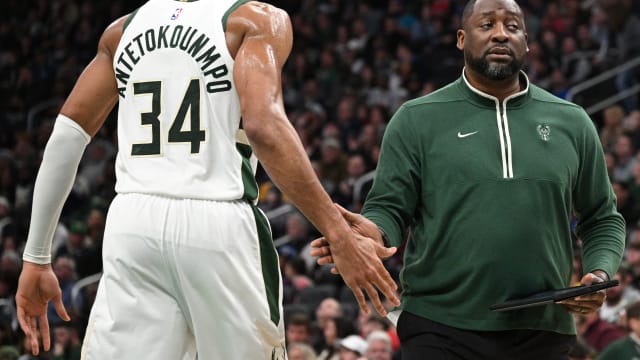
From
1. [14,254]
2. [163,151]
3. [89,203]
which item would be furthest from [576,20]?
[163,151]

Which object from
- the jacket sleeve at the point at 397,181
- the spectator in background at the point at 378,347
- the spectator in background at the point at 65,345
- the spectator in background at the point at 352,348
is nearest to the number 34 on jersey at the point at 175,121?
the jacket sleeve at the point at 397,181

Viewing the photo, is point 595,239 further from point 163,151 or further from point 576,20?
point 576,20

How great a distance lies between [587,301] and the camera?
4.38 metres

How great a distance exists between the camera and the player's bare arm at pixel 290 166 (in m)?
3.79

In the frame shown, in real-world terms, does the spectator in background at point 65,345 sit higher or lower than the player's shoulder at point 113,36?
lower

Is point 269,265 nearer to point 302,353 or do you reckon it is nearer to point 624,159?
point 302,353

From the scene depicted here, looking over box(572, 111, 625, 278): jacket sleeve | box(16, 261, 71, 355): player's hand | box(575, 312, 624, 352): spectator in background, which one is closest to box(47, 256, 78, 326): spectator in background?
box(575, 312, 624, 352): spectator in background

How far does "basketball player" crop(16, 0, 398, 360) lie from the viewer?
3.83 meters

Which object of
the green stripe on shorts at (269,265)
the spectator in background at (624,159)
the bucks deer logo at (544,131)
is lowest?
the spectator in background at (624,159)

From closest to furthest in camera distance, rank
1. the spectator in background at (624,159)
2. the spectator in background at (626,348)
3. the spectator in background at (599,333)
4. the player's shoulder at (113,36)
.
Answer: the player's shoulder at (113,36) < the spectator in background at (626,348) < the spectator in background at (599,333) < the spectator in background at (624,159)

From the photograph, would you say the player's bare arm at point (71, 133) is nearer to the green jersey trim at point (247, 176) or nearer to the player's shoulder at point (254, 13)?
the player's shoulder at point (254, 13)

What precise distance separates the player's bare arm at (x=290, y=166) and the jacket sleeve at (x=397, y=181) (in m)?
0.61

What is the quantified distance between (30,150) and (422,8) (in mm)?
7062

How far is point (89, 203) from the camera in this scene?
15977 mm
